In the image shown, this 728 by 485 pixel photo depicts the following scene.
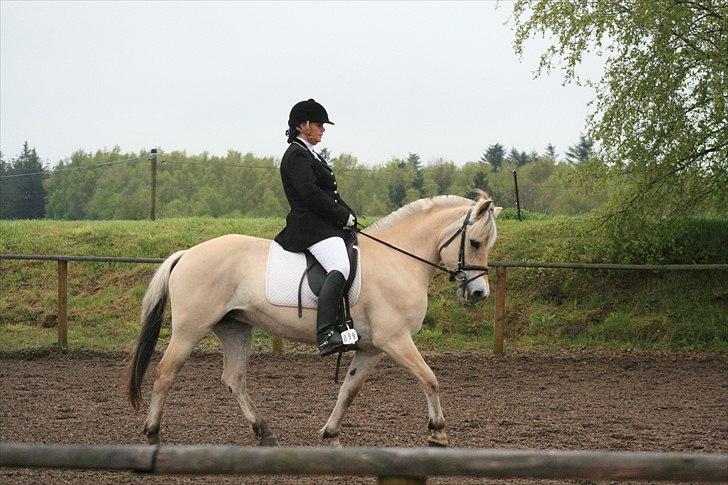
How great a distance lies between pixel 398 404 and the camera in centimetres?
906

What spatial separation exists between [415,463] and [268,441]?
4078mm

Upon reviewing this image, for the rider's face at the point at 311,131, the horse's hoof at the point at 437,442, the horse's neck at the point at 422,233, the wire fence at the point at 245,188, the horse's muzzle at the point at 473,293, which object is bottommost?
the horse's hoof at the point at 437,442

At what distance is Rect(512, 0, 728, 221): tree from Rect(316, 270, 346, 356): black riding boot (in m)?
8.17

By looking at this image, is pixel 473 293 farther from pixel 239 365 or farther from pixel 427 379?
pixel 239 365

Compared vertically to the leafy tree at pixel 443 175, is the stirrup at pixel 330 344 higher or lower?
lower

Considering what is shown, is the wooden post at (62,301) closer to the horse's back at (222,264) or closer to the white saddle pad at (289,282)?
the horse's back at (222,264)

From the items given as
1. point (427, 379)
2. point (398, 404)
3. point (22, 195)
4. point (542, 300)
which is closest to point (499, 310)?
point (542, 300)

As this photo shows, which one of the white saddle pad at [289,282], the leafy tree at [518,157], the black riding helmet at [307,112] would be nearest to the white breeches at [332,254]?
the white saddle pad at [289,282]

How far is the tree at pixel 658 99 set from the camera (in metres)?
13.1

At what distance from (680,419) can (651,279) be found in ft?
22.5

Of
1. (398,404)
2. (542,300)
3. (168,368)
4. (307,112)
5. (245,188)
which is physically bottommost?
(398,404)

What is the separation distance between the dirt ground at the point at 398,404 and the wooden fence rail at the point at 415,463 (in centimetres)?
268

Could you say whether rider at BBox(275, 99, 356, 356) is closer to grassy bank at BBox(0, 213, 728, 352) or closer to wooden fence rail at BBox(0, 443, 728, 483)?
wooden fence rail at BBox(0, 443, 728, 483)

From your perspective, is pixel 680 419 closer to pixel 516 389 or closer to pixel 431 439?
pixel 516 389
